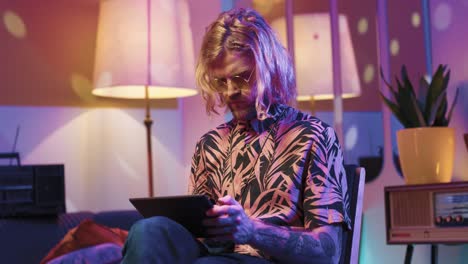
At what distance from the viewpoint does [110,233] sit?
2.72 meters

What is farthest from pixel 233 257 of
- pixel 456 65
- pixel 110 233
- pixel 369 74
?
pixel 369 74

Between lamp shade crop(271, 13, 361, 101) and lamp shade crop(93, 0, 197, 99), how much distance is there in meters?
0.70

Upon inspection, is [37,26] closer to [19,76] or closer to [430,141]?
[19,76]

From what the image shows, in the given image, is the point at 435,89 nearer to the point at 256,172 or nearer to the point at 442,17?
the point at 442,17

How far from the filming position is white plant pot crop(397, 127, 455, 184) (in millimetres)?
2914

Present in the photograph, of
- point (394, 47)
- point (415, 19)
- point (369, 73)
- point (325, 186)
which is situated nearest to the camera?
point (325, 186)

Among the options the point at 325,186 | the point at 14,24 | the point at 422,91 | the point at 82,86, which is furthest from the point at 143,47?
the point at 325,186

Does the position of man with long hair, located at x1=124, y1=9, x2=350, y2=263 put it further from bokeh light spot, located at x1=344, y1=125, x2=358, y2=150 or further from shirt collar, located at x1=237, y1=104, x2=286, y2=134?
bokeh light spot, located at x1=344, y1=125, x2=358, y2=150

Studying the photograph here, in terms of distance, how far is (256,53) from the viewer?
1.74m

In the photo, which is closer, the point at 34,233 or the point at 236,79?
the point at 236,79

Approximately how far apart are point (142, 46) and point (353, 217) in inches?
68.5

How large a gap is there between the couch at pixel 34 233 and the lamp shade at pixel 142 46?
67 cm

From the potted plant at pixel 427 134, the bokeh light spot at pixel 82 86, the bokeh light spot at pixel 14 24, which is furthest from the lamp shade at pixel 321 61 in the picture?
the bokeh light spot at pixel 14 24

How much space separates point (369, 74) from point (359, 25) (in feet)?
0.90
